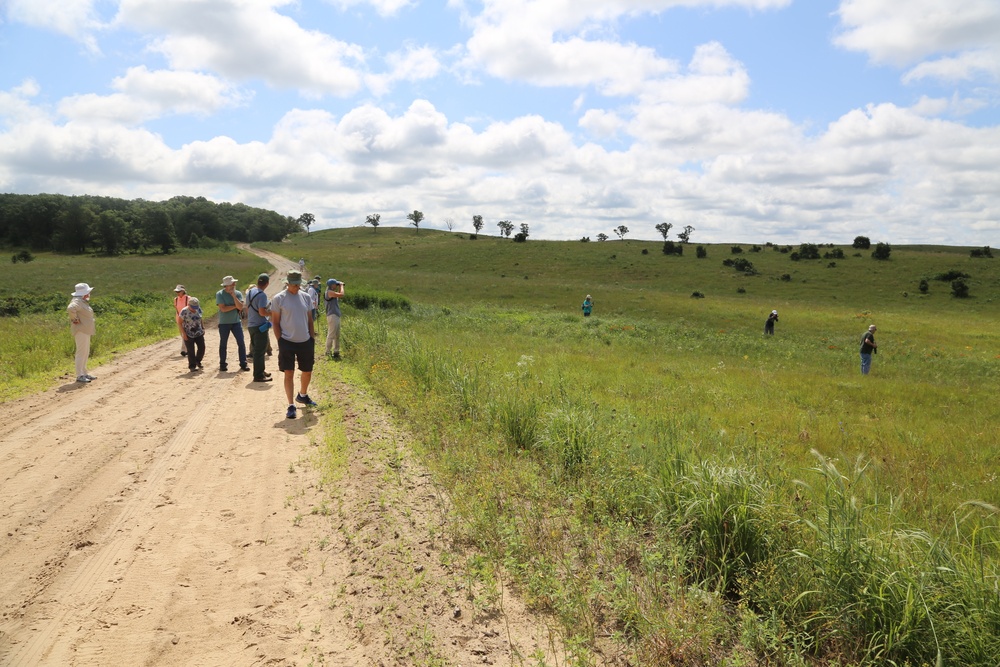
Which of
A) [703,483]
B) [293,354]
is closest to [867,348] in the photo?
[703,483]

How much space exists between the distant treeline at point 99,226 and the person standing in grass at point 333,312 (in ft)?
326

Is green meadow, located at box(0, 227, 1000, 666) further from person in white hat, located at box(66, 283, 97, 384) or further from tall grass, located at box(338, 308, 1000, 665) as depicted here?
person in white hat, located at box(66, 283, 97, 384)

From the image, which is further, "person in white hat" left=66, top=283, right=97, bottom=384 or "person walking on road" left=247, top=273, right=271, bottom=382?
"person walking on road" left=247, top=273, right=271, bottom=382

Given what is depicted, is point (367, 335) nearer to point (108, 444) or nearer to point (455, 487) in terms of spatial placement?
point (108, 444)

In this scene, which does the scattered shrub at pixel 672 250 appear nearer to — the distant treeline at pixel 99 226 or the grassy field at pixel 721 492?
the grassy field at pixel 721 492

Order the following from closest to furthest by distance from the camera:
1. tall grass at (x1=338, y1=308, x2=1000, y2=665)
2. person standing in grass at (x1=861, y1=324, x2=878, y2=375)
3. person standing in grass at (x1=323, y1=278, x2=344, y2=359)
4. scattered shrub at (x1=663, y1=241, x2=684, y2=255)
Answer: tall grass at (x1=338, y1=308, x2=1000, y2=665)
person standing in grass at (x1=323, y1=278, x2=344, y2=359)
person standing in grass at (x1=861, y1=324, x2=878, y2=375)
scattered shrub at (x1=663, y1=241, x2=684, y2=255)

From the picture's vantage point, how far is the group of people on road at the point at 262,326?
28.4ft

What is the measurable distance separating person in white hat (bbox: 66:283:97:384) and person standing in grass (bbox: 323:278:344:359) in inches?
182

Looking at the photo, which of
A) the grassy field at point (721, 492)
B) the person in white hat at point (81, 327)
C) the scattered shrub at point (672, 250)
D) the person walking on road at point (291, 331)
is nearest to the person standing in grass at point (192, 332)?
the person in white hat at point (81, 327)

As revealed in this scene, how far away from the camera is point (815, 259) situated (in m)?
67.9

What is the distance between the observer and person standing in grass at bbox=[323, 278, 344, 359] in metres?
13.0

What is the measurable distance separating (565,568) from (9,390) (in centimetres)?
1048

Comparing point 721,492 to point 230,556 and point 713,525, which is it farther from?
point 230,556

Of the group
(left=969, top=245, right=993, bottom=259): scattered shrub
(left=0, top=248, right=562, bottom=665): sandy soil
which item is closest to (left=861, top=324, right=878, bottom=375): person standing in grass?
(left=0, top=248, right=562, bottom=665): sandy soil
